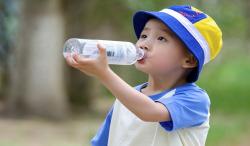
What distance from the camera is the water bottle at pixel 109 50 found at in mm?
2422

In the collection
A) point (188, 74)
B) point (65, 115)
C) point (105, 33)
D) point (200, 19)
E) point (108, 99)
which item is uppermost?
point (200, 19)

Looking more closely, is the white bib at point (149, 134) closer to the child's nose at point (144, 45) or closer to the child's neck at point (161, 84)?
the child's neck at point (161, 84)

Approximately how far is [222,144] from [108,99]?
8.12 meters

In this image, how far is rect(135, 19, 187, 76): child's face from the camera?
270 cm

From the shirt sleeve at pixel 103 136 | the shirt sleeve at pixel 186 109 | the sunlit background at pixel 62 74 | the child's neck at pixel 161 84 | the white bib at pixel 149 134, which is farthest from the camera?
the sunlit background at pixel 62 74

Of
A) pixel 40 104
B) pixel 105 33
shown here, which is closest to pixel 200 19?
pixel 40 104

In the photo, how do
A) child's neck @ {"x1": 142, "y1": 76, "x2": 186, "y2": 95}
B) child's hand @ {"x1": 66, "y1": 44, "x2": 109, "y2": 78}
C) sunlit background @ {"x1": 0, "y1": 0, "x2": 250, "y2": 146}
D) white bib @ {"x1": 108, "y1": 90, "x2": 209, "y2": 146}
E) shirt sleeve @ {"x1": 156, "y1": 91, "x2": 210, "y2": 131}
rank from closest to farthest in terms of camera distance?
child's hand @ {"x1": 66, "y1": 44, "x2": 109, "y2": 78}, shirt sleeve @ {"x1": 156, "y1": 91, "x2": 210, "y2": 131}, white bib @ {"x1": 108, "y1": 90, "x2": 209, "y2": 146}, child's neck @ {"x1": 142, "y1": 76, "x2": 186, "y2": 95}, sunlit background @ {"x1": 0, "y1": 0, "x2": 250, "y2": 146}

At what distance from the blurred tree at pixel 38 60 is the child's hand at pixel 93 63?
9.48 meters

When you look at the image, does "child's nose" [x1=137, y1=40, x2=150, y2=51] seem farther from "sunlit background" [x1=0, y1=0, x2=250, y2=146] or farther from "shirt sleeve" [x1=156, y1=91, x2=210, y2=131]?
"sunlit background" [x1=0, y1=0, x2=250, y2=146]

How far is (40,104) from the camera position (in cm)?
1192

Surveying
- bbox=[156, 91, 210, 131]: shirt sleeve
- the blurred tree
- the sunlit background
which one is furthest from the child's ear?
the blurred tree

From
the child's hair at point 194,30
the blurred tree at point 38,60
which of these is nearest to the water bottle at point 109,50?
the child's hair at point 194,30

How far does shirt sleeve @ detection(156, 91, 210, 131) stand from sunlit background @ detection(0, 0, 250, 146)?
708 centimetres

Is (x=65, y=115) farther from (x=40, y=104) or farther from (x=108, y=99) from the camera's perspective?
(x=108, y=99)
